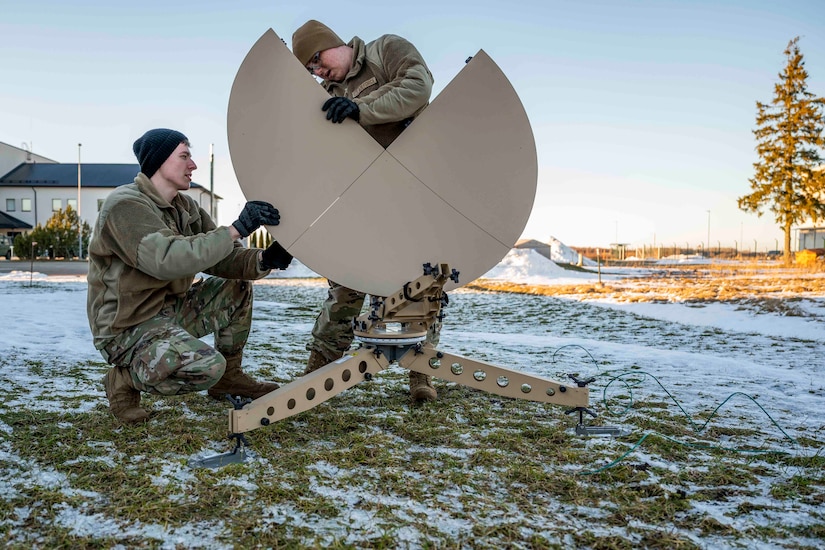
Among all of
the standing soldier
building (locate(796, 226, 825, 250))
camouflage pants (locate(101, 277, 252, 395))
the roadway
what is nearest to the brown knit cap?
the standing soldier

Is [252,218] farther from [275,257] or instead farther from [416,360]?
[416,360]

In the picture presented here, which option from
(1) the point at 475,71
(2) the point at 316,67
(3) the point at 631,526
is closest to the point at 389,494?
(3) the point at 631,526

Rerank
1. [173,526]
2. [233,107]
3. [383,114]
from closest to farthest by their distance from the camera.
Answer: [173,526], [233,107], [383,114]

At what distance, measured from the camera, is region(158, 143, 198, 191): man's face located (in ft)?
9.43

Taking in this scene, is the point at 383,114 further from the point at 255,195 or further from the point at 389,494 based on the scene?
the point at 389,494

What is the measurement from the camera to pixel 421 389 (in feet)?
11.1

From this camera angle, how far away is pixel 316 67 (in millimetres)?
3279

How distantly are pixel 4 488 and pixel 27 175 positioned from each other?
5671 cm

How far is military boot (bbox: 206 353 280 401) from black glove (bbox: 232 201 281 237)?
1.01m

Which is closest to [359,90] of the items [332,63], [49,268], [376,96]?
[332,63]

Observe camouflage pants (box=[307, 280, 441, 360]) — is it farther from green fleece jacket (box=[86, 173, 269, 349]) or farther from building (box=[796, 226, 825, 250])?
building (box=[796, 226, 825, 250])

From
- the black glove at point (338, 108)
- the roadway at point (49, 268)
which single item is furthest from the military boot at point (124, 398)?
the roadway at point (49, 268)

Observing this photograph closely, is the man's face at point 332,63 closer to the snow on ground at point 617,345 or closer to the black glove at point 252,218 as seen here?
the black glove at point 252,218

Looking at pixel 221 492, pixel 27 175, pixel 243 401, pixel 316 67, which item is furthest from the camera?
pixel 27 175
